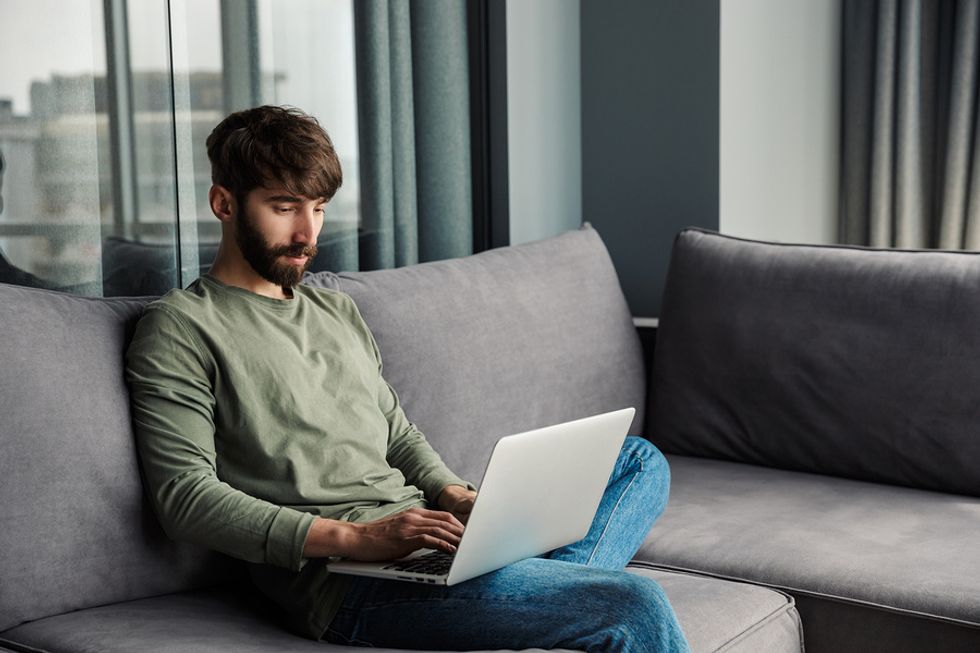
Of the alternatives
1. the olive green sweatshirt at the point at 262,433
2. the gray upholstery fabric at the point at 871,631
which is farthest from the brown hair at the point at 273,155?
the gray upholstery fabric at the point at 871,631

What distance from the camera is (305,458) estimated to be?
1630 mm

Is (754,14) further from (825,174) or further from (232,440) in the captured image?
(232,440)

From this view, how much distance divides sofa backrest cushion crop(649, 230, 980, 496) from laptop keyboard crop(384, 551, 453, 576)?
117cm

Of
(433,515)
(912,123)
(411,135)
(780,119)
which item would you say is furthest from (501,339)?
(912,123)

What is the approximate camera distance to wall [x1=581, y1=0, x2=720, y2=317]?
2.99 metres

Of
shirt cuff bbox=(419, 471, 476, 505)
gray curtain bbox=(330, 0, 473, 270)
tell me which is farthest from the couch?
gray curtain bbox=(330, 0, 473, 270)

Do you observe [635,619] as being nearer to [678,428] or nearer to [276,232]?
[276,232]

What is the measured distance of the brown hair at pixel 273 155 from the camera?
5.51 feet

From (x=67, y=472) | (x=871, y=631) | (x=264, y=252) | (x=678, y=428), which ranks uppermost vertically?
(x=264, y=252)

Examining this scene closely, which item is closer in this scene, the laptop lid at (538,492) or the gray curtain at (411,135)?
the laptop lid at (538,492)

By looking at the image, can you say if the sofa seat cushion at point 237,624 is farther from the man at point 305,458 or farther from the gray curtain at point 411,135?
the gray curtain at point 411,135

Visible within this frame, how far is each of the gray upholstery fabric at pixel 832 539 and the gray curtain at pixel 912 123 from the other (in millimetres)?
1280

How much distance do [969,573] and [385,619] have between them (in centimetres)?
92

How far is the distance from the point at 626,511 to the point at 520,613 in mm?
476
